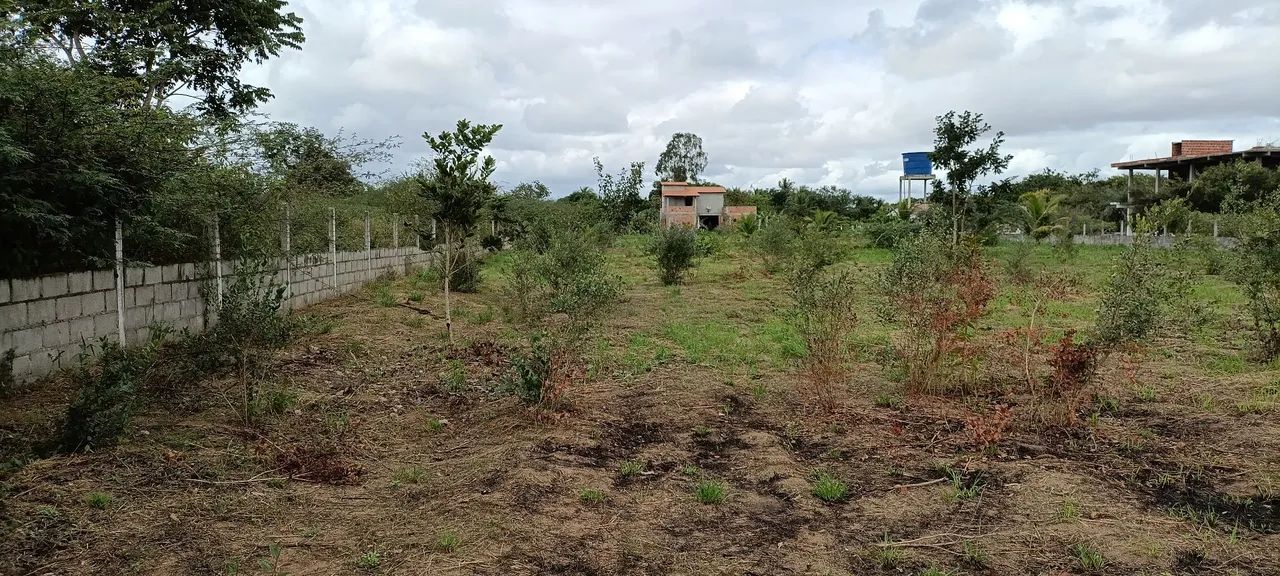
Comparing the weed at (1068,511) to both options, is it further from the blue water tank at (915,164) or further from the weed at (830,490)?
the blue water tank at (915,164)

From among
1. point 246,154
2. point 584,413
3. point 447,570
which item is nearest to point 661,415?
point 584,413

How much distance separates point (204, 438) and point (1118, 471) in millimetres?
5728

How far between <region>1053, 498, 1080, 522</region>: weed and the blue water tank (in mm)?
44088

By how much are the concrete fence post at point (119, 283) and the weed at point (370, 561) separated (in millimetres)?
4689

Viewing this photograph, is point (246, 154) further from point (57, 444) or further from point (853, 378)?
point (853, 378)

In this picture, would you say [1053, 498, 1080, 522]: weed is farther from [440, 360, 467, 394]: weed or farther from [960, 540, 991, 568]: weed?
[440, 360, 467, 394]: weed

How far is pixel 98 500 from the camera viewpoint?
395cm

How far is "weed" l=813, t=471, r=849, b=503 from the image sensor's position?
4.45 m

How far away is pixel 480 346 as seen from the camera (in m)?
8.89

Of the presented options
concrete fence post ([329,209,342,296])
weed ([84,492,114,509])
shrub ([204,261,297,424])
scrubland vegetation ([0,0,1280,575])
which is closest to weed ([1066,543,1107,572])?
scrubland vegetation ([0,0,1280,575])

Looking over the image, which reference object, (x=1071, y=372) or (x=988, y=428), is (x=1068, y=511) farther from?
(x=1071, y=372)

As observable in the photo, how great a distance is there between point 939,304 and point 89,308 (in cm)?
710

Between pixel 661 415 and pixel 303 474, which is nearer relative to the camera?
pixel 303 474

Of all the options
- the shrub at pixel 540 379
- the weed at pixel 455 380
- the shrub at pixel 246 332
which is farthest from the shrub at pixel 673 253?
the shrub at pixel 246 332
